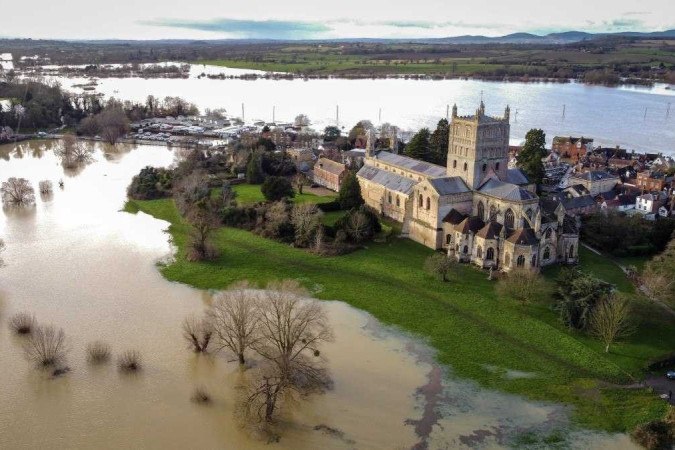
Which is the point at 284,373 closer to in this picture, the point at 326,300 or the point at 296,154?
the point at 326,300

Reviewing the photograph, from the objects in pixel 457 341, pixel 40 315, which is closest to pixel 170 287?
pixel 40 315

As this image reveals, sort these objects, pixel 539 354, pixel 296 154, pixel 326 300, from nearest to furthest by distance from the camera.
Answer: pixel 539 354 → pixel 326 300 → pixel 296 154

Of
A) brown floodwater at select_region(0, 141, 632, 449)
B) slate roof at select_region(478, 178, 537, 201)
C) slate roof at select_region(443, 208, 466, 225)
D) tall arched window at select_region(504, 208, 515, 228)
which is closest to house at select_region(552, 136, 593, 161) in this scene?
slate roof at select_region(478, 178, 537, 201)

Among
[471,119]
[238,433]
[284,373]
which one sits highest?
[471,119]

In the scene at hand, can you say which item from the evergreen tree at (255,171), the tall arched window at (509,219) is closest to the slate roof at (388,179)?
the tall arched window at (509,219)

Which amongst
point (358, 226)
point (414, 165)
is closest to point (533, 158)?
point (414, 165)

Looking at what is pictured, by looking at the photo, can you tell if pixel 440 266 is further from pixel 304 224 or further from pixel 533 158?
pixel 533 158
